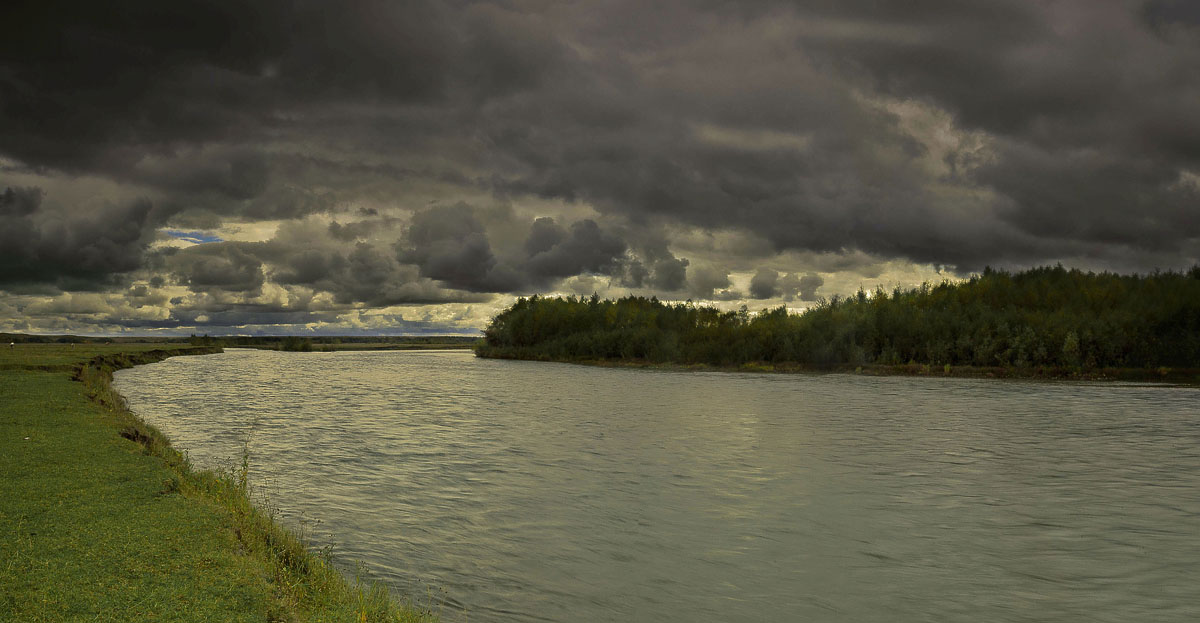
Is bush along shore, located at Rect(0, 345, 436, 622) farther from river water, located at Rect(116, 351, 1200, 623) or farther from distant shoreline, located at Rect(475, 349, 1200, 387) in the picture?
distant shoreline, located at Rect(475, 349, 1200, 387)

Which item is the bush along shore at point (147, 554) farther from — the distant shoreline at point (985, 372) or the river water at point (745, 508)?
the distant shoreline at point (985, 372)

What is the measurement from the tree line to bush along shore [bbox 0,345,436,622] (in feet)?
288

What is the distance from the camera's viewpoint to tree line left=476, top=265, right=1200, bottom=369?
7925cm

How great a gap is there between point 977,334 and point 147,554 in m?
93.5

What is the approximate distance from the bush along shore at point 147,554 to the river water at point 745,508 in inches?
81.6

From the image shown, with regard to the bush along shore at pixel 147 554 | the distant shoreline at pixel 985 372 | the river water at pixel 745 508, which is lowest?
the river water at pixel 745 508

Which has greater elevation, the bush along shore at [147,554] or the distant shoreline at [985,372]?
the distant shoreline at [985,372]

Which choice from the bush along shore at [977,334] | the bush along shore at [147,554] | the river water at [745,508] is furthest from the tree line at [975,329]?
the bush along shore at [147,554]

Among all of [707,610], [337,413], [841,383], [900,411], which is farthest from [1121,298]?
[707,610]

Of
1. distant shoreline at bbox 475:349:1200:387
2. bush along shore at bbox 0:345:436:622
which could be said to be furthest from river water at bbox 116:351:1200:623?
distant shoreline at bbox 475:349:1200:387

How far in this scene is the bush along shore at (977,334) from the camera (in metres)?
78.8

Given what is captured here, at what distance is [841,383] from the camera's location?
2918 inches

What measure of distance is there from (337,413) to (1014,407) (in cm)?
4543

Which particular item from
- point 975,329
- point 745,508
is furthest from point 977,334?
point 745,508
